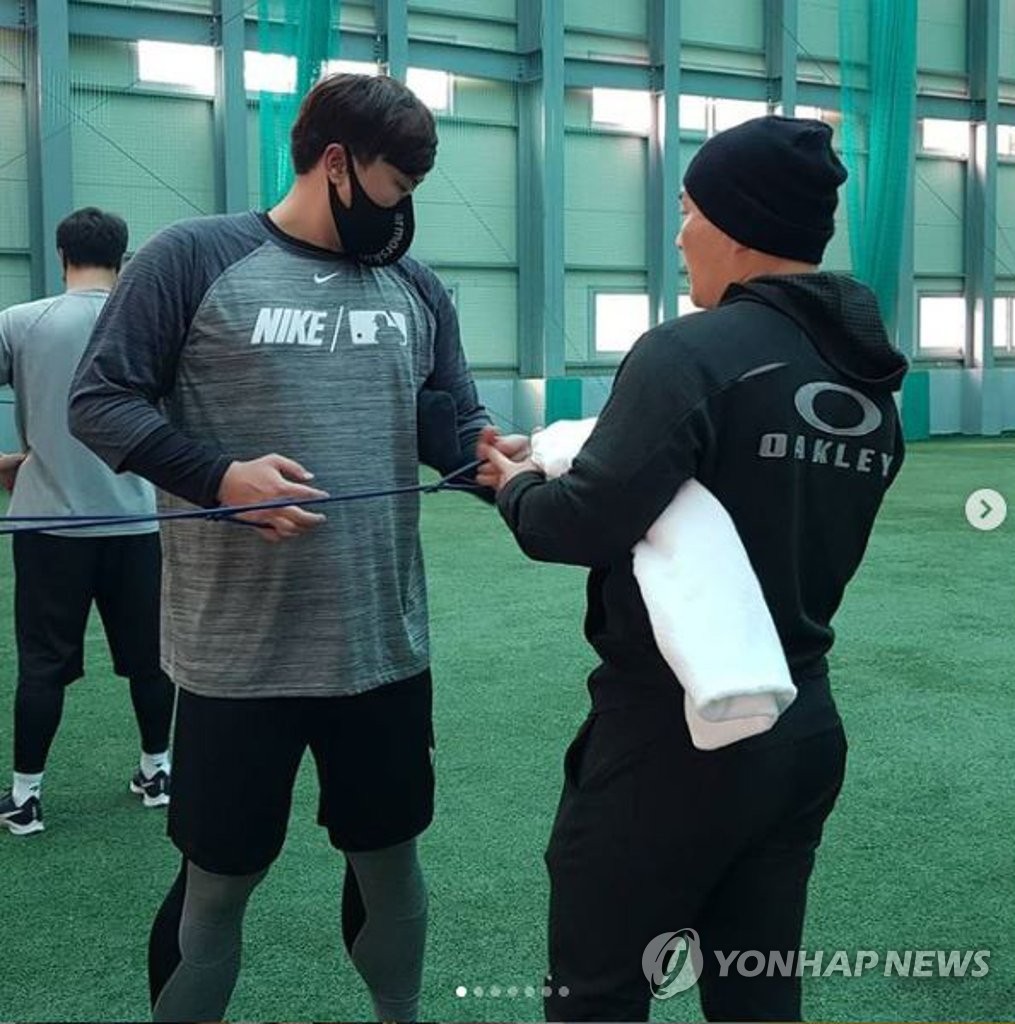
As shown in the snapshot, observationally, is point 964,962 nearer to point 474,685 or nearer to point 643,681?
point 643,681

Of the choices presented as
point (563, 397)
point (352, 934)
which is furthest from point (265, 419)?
point (563, 397)

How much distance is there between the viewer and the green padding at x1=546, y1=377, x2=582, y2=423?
1419 cm

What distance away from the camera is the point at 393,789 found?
1965mm

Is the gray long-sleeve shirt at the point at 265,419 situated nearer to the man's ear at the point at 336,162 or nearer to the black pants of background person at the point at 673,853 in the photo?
the man's ear at the point at 336,162

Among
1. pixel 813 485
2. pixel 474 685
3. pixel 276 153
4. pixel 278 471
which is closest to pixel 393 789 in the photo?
pixel 278 471

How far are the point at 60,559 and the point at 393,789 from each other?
5.25ft

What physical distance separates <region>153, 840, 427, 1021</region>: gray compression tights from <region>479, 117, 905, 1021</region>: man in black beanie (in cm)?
49

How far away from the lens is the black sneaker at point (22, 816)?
10.7 feet

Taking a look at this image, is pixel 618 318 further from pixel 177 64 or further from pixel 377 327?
pixel 377 327

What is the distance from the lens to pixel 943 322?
17297 millimetres

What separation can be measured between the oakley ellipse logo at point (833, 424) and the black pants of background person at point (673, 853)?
13.9 inches

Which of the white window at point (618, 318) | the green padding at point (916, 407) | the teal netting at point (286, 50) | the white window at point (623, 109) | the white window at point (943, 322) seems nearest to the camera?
the teal netting at point (286, 50)

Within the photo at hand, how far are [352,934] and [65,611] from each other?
1.51m

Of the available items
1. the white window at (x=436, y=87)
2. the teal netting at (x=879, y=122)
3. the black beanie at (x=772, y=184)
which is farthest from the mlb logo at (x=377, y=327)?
the teal netting at (x=879, y=122)
